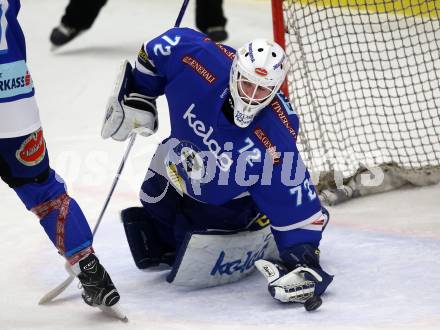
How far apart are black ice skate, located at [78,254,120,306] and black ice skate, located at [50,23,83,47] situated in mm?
3035

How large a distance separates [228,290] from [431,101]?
1.67m

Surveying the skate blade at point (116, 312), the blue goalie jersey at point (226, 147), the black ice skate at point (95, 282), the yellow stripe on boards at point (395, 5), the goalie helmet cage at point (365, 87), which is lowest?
the goalie helmet cage at point (365, 87)

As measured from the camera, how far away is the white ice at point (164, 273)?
286cm

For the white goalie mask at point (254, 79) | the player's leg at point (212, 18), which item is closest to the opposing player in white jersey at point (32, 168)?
the white goalie mask at point (254, 79)

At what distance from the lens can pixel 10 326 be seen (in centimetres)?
285

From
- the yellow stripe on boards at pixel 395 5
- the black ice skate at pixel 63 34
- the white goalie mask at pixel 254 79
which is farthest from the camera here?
the black ice skate at pixel 63 34

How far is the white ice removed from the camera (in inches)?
113

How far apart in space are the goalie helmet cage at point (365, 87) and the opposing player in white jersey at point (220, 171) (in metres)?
0.77

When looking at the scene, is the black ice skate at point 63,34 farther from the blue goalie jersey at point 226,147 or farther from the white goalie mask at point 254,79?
the white goalie mask at point 254,79

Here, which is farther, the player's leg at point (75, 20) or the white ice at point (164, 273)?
the player's leg at point (75, 20)

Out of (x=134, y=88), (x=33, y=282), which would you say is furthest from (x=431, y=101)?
(x=33, y=282)

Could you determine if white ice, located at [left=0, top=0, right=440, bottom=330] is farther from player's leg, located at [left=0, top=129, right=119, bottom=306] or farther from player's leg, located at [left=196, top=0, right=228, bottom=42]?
player's leg, located at [left=196, top=0, right=228, bottom=42]

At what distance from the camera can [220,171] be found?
9.75 ft

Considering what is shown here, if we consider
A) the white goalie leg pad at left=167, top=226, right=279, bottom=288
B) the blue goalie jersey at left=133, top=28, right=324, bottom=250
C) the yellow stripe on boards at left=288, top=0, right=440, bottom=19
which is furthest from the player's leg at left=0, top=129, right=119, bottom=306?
the yellow stripe on boards at left=288, top=0, right=440, bottom=19
